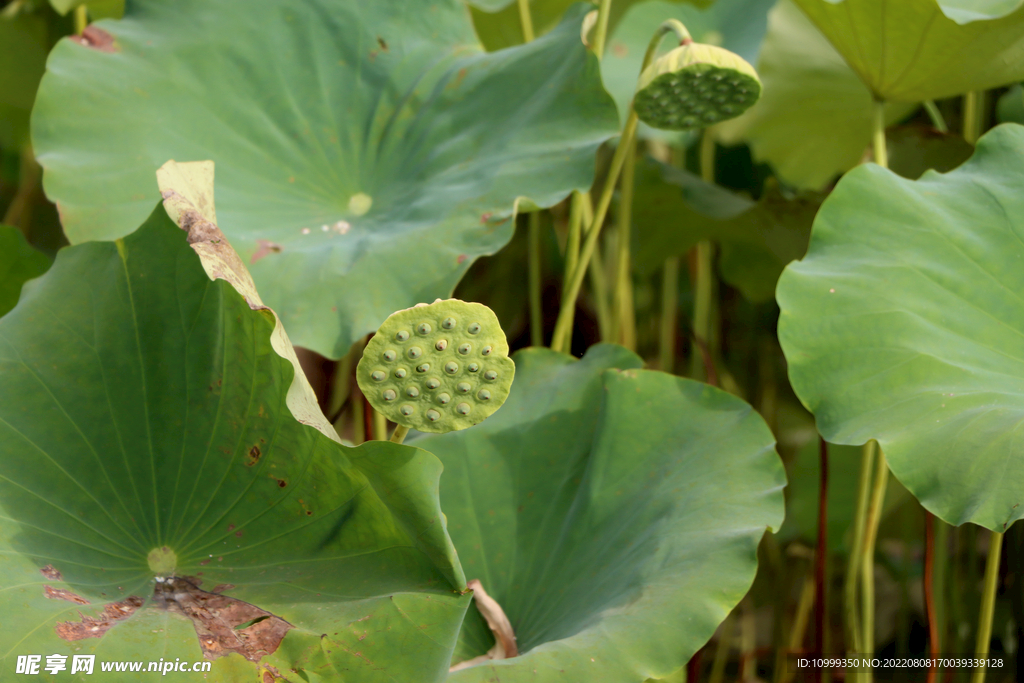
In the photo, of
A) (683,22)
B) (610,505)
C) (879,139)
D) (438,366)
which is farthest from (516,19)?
(438,366)

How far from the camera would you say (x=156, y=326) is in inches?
28.6

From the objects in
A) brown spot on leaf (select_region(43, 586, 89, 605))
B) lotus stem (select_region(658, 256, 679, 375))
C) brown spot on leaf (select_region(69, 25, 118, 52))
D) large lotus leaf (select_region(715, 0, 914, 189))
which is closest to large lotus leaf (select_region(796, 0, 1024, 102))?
large lotus leaf (select_region(715, 0, 914, 189))

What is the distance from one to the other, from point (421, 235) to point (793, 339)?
42cm

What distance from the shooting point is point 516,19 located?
145 centimetres

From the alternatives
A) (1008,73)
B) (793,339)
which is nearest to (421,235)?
(793,339)

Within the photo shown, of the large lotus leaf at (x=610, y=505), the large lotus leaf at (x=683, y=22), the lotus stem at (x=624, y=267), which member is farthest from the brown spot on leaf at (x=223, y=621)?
the large lotus leaf at (x=683, y=22)

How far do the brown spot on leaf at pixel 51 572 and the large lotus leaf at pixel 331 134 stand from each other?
0.31 metres

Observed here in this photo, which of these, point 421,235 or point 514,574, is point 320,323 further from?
point 514,574

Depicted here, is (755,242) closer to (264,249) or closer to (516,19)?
(516,19)

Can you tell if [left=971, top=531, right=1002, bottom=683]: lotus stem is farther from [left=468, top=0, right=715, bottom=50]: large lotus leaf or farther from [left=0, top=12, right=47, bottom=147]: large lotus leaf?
[left=0, top=12, right=47, bottom=147]: large lotus leaf

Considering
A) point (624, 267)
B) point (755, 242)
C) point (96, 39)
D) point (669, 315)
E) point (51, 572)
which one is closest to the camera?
point (51, 572)

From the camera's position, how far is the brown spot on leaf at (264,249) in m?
0.85

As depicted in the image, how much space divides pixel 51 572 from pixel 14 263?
0.51m

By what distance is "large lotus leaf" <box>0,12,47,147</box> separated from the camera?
1.36 m
